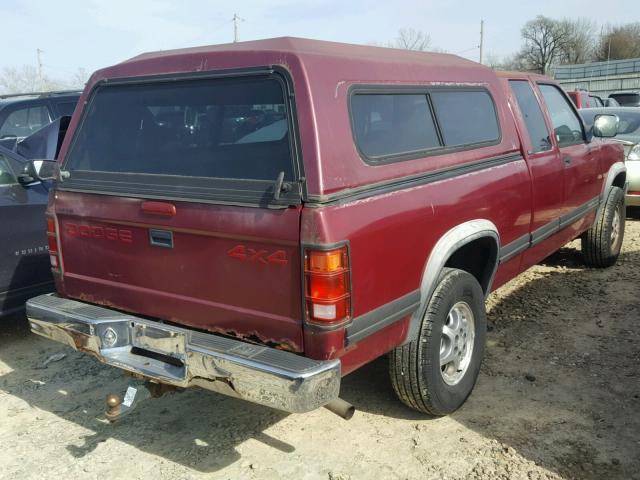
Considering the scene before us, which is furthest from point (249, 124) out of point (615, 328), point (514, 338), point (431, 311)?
point (615, 328)

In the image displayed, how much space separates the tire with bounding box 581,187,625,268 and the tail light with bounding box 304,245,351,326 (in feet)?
13.1

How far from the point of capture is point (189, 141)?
119 inches

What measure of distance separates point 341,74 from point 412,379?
1557mm

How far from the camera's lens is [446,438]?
3.21m

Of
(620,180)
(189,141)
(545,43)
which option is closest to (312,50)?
(189,141)

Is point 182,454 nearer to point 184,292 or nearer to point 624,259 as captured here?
point 184,292

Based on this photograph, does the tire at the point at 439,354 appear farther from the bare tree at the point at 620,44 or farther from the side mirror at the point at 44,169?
the bare tree at the point at 620,44

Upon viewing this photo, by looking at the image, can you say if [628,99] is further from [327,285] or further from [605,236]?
[327,285]

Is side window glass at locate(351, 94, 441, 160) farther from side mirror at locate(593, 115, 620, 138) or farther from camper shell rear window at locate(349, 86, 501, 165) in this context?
side mirror at locate(593, 115, 620, 138)

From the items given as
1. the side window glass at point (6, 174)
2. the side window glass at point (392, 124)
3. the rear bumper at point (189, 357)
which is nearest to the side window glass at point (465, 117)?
the side window glass at point (392, 124)

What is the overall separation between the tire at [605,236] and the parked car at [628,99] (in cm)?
1706

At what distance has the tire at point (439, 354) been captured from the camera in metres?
3.08

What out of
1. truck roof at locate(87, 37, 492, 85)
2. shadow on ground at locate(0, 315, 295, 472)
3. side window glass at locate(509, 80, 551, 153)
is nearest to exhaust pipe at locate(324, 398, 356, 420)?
shadow on ground at locate(0, 315, 295, 472)

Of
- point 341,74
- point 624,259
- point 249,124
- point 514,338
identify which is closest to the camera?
point 341,74
